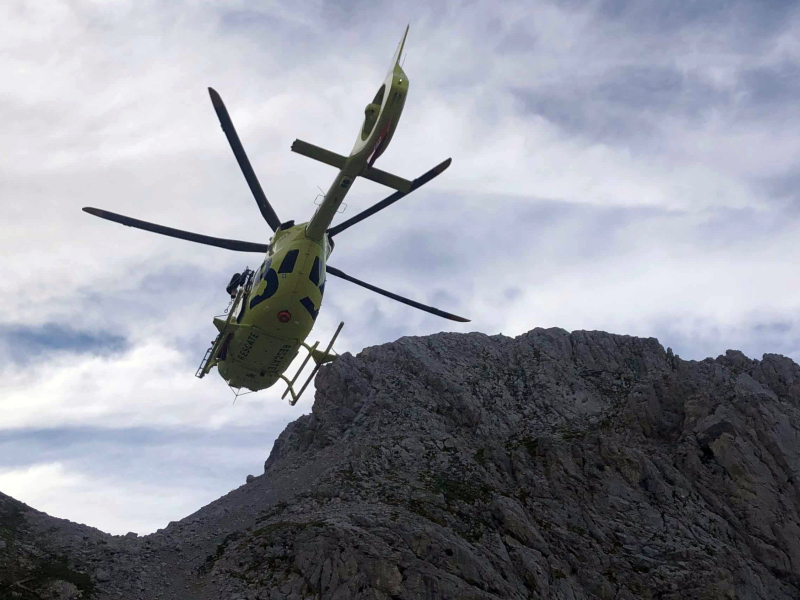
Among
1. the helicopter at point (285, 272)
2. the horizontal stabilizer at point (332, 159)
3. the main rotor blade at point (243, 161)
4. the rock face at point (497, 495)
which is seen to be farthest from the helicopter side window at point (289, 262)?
the rock face at point (497, 495)

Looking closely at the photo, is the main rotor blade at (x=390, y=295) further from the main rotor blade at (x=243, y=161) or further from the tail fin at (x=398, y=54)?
the tail fin at (x=398, y=54)

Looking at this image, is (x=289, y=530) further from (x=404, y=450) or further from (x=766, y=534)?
(x=766, y=534)

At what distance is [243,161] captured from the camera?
19141 mm

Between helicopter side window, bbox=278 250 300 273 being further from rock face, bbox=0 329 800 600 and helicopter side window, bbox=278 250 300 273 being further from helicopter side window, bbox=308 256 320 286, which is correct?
rock face, bbox=0 329 800 600

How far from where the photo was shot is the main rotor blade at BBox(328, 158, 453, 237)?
1823 centimetres

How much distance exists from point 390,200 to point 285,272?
413cm

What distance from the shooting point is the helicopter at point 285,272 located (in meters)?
16.0

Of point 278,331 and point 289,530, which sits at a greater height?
point 278,331

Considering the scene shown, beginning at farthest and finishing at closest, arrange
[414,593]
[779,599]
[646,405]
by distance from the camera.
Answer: [646,405] < [779,599] < [414,593]

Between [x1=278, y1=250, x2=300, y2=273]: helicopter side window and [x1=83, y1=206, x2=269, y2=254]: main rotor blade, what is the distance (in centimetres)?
325

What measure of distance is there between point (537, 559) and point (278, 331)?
16963mm

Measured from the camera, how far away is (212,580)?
2444cm

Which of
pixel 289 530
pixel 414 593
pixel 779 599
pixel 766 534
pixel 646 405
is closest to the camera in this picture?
pixel 414 593

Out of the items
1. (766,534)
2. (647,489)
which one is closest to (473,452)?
(647,489)
